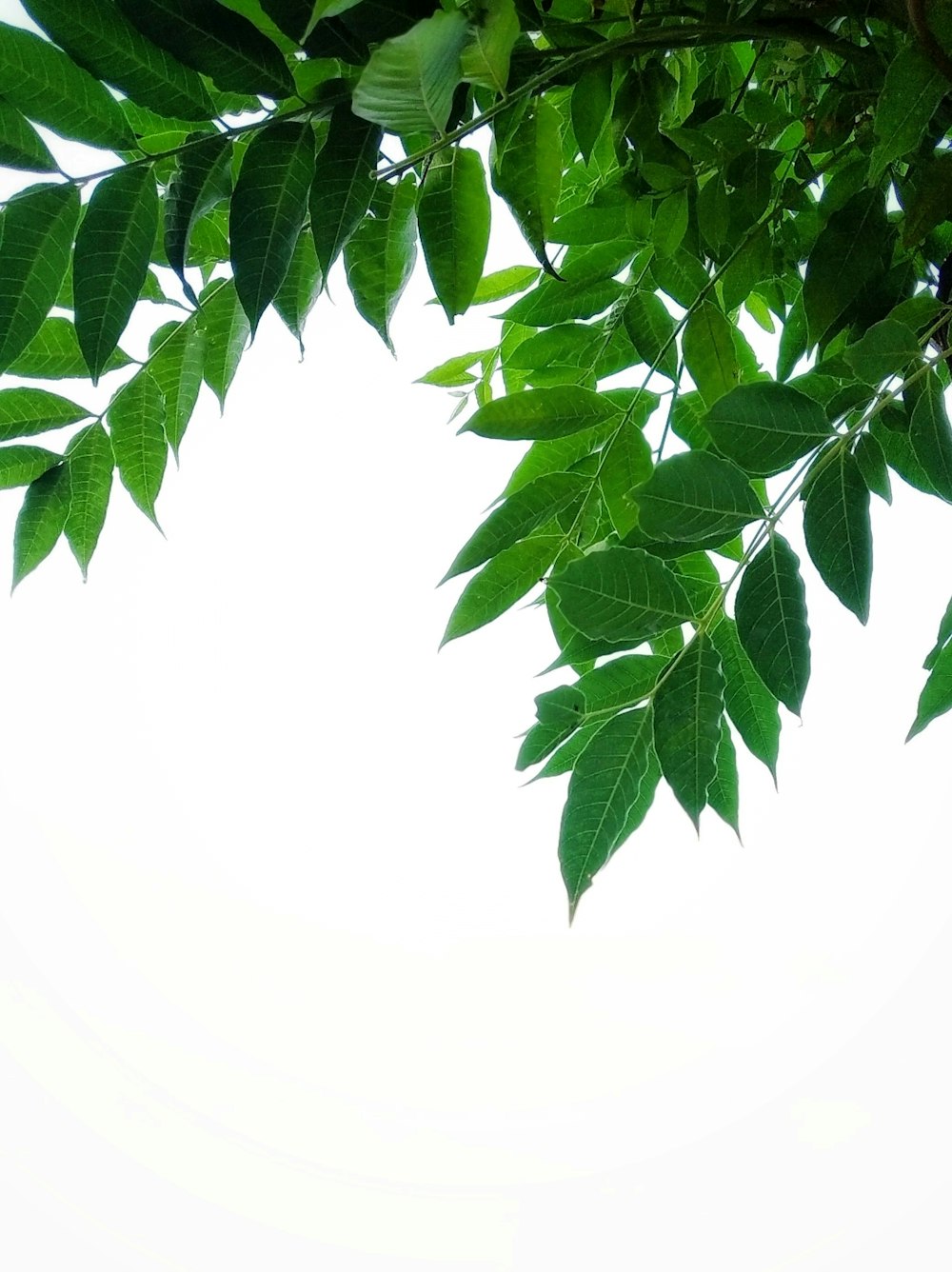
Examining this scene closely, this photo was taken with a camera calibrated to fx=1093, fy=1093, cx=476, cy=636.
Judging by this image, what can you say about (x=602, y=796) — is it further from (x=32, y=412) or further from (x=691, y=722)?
(x=32, y=412)

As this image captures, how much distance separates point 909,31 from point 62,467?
208 mm

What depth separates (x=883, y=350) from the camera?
0.68 feet

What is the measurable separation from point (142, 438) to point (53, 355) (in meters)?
0.03

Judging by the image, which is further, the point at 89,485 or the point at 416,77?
the point at 89,485

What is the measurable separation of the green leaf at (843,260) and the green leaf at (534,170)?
7 centimetres

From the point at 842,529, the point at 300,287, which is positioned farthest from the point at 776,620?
the point at 300,287

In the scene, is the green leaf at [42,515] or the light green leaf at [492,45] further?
the green leaf at [42,515]

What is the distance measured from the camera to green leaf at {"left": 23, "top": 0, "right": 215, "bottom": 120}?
181 millimetres

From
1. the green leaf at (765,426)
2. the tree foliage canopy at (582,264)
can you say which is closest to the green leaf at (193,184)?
the tree foliage canopy at (582,264)

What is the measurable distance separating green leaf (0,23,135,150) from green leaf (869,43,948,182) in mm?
139

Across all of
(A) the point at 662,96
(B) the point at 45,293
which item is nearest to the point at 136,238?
(B) the point at 45,293

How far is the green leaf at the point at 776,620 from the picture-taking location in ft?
0.72

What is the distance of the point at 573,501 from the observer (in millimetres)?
291

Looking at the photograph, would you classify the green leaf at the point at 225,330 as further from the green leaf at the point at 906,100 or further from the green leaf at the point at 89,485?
the green leaf at the point at 906,100
